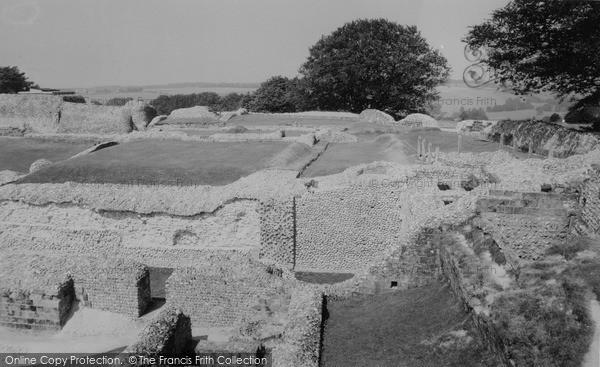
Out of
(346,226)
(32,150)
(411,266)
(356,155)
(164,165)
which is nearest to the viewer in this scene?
(411,266)

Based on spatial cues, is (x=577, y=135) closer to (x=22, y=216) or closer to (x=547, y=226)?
(x=547, y=226)

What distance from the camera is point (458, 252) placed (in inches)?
355

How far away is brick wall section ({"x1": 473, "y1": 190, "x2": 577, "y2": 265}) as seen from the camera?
436 inches

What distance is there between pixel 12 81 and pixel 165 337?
232ft

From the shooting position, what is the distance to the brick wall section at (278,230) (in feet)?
54.0

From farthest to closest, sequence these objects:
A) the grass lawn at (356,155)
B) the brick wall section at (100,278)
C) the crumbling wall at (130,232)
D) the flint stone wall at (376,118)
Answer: the flint stone wall at (376,118)
the grass lawn at (356,155)
the crumbling wall at (130,232)
the brick wall section at (100,278)

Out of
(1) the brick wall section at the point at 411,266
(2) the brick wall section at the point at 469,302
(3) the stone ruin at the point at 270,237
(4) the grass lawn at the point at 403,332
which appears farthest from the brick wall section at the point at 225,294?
(2) the brick wall section at the point at 469,302

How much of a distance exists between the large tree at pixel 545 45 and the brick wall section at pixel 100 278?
19.8 m

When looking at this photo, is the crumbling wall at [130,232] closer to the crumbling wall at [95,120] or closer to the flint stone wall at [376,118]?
the crumbling wall at [95,120]

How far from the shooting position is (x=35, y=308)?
11797mm

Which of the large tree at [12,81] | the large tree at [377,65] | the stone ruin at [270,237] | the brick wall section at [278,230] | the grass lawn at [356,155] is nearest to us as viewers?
the stone ruin at [270,237]

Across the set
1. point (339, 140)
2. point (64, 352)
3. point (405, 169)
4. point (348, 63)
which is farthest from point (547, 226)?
point (348, 63)

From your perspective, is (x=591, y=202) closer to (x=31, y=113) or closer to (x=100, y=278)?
(x=100, y=278)

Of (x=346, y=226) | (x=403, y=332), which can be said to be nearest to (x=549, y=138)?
(x=346, y=226)
